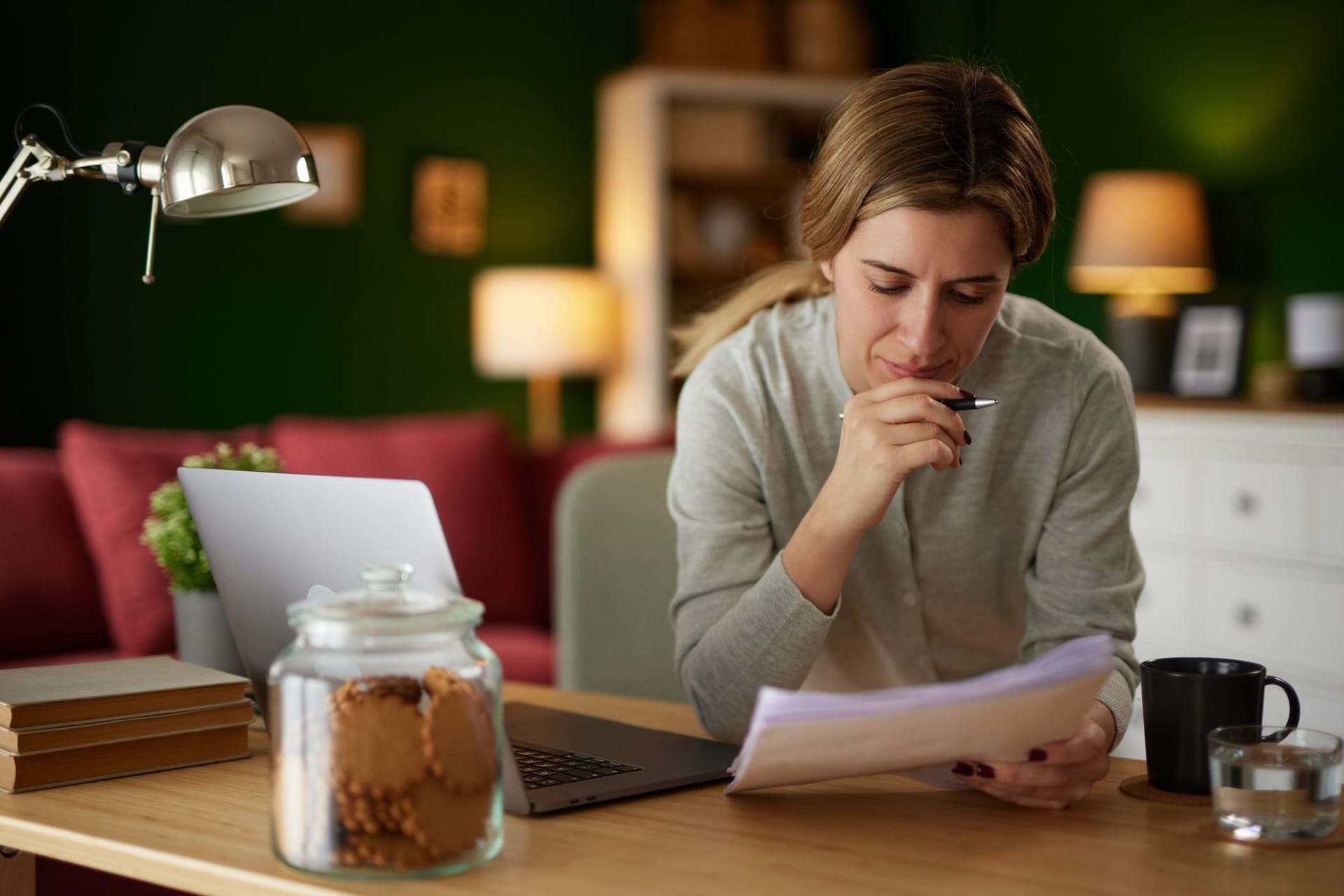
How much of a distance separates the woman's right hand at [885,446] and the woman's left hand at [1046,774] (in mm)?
236

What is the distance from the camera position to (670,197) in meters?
5.38

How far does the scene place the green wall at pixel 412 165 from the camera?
4.08 metres

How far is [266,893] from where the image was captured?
32.1 inches

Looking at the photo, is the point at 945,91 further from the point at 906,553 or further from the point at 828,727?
the point at 828,727

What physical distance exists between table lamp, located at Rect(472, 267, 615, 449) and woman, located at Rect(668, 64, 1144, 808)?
10.6ft

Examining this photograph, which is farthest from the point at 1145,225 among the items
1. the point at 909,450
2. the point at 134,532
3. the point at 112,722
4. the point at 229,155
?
the point at 112,722

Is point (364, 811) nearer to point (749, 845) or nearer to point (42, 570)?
point (749, 845)

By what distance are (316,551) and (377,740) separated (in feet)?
0.77

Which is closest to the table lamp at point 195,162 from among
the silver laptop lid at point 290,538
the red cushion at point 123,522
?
the silver laptop lid at point 290,538

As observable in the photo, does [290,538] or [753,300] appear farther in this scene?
[753,300]

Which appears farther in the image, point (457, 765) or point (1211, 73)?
point (1211, 73)

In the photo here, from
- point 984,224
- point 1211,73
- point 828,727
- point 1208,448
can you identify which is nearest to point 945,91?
point 984,224

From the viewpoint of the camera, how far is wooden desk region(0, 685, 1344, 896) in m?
0.82

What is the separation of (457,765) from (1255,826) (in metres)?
0.52
